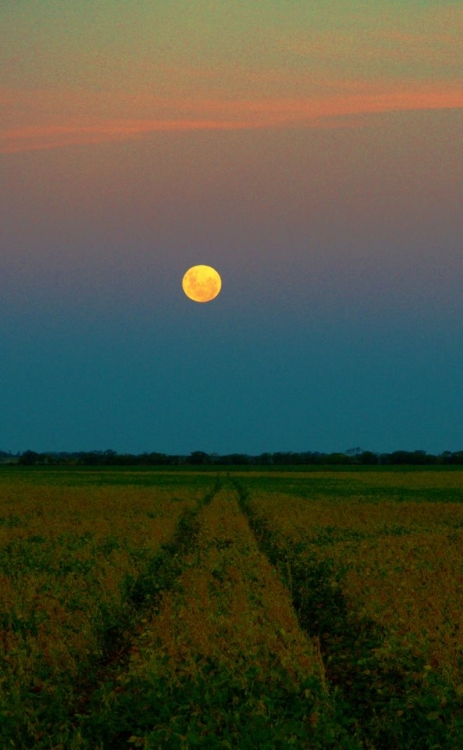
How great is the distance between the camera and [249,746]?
7.72 meters

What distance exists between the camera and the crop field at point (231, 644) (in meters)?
8.41

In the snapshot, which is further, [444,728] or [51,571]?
[51,571]

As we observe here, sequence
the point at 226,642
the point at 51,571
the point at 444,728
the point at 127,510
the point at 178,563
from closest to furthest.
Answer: the point at 444,728 < the point at 226,642 < the point at 51,571 < the point at 178,563 < the point at 127,510

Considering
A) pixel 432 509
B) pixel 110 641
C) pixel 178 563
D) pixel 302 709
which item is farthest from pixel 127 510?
pixel 302 709

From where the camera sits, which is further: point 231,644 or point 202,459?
point 202,459

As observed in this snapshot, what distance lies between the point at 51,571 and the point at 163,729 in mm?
10366

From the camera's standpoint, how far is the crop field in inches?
331

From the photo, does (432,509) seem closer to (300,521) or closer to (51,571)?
(300,521)

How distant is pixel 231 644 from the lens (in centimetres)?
1097

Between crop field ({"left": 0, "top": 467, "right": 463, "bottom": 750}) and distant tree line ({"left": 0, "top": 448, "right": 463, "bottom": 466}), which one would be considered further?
distant tree line ({"left": 0, "top": 448, "right": 463, "bottom": 466})

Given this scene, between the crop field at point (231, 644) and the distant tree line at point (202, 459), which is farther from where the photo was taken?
the distant tree line at point (202, 459)

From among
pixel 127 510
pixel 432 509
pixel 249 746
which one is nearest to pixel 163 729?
pixel 249 746

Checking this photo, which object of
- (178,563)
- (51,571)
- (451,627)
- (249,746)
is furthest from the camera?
(178,563)

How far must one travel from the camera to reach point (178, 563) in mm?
19328
